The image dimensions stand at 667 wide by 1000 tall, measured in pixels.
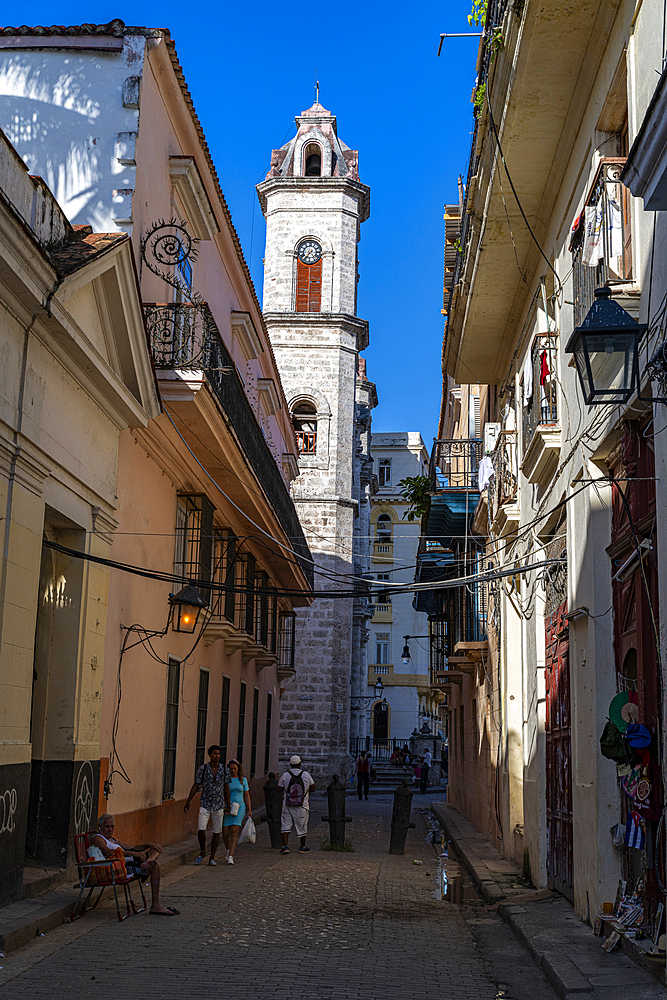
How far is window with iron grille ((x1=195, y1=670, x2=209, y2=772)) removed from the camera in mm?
16688

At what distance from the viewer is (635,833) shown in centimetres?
714

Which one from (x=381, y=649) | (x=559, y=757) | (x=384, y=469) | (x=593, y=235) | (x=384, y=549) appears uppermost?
(x=384, y=469)

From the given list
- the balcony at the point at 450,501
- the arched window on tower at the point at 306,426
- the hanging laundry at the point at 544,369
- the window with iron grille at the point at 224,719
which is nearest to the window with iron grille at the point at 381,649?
the arched window on tower at the point at 306,426

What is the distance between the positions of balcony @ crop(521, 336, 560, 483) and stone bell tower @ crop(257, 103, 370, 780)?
22798 mm

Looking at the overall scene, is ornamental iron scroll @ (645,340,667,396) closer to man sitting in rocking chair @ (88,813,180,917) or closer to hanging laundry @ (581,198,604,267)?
hanging laundry @ (581,198,604,267)

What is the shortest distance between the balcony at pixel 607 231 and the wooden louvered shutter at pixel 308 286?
2958cm

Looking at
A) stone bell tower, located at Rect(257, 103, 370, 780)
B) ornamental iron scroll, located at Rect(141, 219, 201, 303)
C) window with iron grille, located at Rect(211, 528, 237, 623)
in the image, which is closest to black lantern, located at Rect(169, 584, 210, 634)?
window with iron grille, located at Rect(211, 528, 237, 623)

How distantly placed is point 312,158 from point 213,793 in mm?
31083

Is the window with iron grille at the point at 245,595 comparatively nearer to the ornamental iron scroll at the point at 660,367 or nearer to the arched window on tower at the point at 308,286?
the ornamental iron scroll at the point at 660,367

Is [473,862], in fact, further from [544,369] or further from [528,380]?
[544,369]

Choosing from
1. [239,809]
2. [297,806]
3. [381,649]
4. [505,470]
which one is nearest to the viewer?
[239,809]

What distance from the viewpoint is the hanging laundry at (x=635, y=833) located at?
7.03m

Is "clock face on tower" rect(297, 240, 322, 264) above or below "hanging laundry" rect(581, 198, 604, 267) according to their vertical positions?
above

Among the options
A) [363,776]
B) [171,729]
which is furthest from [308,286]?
[171,729]
